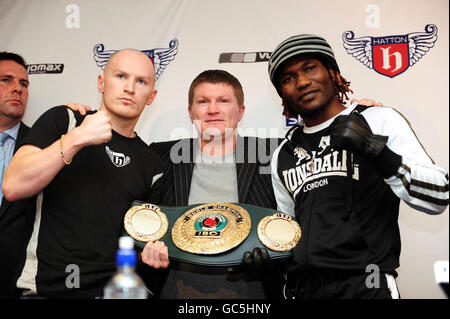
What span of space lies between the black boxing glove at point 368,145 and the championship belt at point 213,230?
0.45 m

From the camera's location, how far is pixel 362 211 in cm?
175

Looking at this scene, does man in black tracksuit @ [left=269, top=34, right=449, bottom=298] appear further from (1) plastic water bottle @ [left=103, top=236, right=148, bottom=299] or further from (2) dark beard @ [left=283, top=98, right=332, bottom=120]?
(1) plastic water bottle @ [left=103, top=236, right=148, bottom=299]

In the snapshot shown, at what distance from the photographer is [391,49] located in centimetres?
266

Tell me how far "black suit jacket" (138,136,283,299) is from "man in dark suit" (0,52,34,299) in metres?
0.62

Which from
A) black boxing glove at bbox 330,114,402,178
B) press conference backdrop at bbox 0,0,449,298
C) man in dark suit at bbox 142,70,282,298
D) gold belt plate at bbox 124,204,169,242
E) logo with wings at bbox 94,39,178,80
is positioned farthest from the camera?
logo with wings at bbox 94,39,178,80

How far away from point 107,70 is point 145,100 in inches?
9.5

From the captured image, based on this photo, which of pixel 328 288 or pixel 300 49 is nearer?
pixel 328 288

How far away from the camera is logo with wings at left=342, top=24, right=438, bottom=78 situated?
263 centimetres

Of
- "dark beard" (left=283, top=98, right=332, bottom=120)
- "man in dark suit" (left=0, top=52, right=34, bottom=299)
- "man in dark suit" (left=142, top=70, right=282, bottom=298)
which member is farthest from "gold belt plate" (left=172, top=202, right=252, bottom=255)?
"man in dark suit" (left=0, top=52, right=34, bottom=299)

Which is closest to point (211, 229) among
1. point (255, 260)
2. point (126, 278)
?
point (255, 260)
